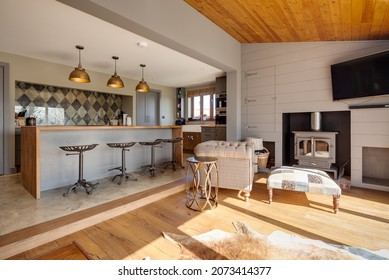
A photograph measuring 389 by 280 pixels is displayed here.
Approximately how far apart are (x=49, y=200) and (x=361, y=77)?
197 inches

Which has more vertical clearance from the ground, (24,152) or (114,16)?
(114,16)

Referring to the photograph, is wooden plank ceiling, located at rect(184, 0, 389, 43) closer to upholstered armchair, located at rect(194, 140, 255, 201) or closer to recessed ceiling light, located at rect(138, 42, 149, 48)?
recessed ceiling light, located at rect(138, 42, 149, 48)

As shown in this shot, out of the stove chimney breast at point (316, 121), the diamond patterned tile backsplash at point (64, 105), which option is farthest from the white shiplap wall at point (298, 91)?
the diamond patterned tile backsplash at point (64, 105)

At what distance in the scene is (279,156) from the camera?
14.3ft

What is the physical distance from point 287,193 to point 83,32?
417 cm

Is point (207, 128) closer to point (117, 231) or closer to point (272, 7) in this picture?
point (272, 7)

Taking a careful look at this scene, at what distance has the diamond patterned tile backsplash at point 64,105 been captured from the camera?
4965 mm

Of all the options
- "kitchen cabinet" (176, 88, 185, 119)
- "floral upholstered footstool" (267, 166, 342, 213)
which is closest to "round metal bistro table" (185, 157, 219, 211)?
"floral upholstered footstool" (267, 166, 342, 213)

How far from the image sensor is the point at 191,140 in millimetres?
7148

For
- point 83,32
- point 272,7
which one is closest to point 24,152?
point 83,32

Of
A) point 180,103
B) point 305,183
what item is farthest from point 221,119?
point 305,183

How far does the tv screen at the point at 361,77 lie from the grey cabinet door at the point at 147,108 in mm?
5423

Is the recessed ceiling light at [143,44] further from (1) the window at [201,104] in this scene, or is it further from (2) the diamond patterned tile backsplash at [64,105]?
(1) the window at [201,104]
